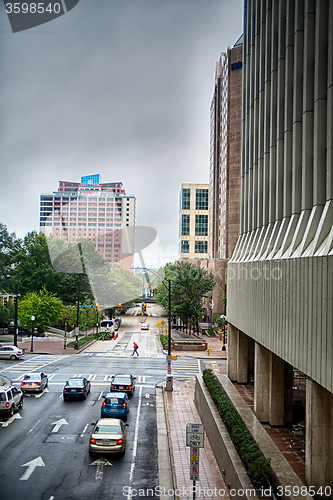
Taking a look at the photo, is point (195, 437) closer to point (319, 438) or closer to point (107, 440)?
point (319, 438)

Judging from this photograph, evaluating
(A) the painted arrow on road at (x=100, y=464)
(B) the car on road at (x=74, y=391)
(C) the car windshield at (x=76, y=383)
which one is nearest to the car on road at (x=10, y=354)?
(C) the car windshield at (x=76, y=383)

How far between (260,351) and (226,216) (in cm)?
5367

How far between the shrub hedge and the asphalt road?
309 centimetres

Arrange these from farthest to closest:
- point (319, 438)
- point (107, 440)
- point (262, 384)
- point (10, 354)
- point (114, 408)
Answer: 1. point (10, 354)
2. point (114, 408)
3. point (262, 384)
4. point (107, 440)
5. point (319, 438)

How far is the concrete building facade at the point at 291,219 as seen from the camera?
10.7 metres

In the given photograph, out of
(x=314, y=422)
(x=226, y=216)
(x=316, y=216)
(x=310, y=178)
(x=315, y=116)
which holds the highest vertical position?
(x=226, y=216)

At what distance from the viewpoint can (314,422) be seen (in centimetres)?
1074

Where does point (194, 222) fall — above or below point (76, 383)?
above

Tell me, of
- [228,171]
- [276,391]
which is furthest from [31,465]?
[228,171]

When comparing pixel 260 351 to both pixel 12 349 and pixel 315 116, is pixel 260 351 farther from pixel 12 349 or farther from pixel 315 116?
pixel 12 349

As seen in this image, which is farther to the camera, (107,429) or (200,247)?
(200,247)

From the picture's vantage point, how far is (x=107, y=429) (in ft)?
52.5

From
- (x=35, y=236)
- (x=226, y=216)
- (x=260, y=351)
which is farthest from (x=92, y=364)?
(x=35, y=236)

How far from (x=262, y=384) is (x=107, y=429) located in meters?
6.54
